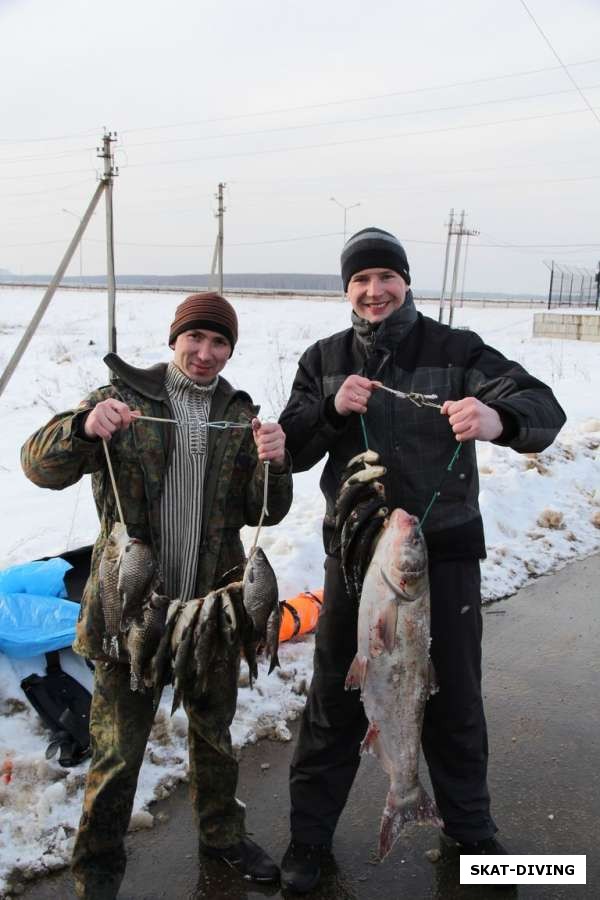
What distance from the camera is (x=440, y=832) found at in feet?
12.4

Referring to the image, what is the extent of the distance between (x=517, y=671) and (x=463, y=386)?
9.27 feet

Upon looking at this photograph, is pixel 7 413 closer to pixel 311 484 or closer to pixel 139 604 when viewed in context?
pixel 311 484

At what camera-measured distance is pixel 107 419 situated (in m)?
2.98

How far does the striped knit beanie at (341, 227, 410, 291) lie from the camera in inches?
135

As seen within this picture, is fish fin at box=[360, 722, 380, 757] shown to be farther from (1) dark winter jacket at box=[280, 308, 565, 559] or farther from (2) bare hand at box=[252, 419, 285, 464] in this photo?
(2) bare hand at box=[252, 419, 285, 464]

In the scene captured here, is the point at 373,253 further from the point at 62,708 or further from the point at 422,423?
the point at 62,708

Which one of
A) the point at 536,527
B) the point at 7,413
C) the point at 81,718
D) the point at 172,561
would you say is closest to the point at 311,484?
the point at 536,527

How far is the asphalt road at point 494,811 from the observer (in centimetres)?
343

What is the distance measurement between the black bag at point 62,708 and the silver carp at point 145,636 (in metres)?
1.24

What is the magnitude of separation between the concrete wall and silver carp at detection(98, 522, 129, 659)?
88.9 ft

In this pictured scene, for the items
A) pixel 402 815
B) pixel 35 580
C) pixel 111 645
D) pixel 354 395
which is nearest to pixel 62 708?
pixel 35 580

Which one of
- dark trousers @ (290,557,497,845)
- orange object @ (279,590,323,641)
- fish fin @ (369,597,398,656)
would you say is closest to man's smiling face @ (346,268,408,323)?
dark trousers @ (290,557,497,845)

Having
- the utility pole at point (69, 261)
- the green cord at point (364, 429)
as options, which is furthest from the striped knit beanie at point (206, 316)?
the utility pole at point (69, 261)

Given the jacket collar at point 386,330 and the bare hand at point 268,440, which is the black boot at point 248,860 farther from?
the jacket collar at point 386,330
